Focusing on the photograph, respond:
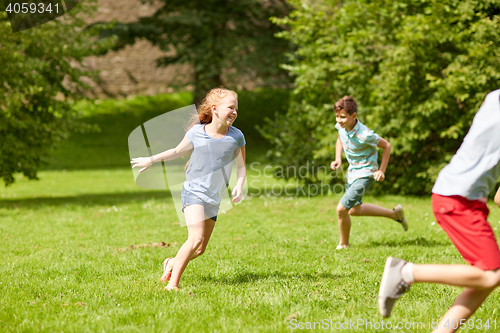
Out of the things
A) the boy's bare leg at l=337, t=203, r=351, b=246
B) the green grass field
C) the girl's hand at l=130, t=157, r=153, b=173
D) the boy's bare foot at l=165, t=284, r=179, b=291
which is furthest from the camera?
the boy's bare leg at l=337, t=203, r=351, b=246

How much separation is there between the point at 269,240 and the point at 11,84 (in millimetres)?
8015

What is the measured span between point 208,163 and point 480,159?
2236 millimetres

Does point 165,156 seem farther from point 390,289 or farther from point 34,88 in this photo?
point 34,88

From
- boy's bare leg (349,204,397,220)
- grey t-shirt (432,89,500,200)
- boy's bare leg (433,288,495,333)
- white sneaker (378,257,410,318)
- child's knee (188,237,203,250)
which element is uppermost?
grey t-shirt (432,89,500,200)

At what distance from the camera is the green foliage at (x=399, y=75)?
10.0 m

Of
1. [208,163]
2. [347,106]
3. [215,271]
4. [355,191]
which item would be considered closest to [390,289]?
[208,163]

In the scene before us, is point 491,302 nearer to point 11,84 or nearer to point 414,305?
point 414,305

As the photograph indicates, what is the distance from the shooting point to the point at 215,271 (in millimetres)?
5129

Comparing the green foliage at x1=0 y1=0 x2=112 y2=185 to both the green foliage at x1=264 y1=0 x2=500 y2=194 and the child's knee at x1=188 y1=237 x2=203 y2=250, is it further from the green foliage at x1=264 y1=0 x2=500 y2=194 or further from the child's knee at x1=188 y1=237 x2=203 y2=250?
the child's knee at x1=188 y1=237 x2=203 y2=250

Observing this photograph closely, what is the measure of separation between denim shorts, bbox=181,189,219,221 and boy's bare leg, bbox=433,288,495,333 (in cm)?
210

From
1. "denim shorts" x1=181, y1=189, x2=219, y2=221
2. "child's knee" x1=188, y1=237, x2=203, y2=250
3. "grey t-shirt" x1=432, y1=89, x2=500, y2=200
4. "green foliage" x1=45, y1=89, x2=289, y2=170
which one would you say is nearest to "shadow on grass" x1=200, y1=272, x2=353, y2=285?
"child's knee" x1=188, y1=237, x2=203, y2=250

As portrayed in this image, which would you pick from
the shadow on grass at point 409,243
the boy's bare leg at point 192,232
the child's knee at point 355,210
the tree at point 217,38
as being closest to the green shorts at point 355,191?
the child's knee at point 355,210

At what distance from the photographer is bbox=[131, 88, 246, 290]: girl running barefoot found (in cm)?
426

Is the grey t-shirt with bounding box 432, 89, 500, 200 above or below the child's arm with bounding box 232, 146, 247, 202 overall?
above
